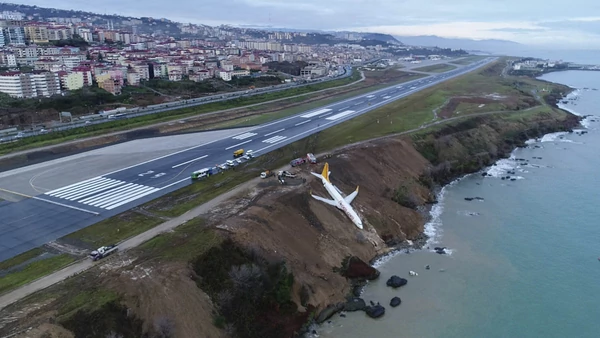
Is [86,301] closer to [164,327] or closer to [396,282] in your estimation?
[164,327]

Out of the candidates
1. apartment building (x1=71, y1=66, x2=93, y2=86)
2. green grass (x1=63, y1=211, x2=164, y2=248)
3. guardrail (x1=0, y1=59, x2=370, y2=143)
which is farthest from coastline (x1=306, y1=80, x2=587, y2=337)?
apartment building (x1=71, y1=66, x2=93, y2=86)

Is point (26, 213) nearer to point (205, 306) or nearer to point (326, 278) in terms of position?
point (205, 306)

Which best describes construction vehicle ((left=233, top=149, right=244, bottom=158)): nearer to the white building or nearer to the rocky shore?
the rocky shore

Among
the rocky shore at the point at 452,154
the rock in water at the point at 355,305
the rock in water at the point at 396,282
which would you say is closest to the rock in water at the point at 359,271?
the rocky shore at the point at 452,154

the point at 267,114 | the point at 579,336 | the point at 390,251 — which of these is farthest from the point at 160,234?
the point at 267,114

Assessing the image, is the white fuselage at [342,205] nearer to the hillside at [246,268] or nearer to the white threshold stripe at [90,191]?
the hillside at [246,268]
